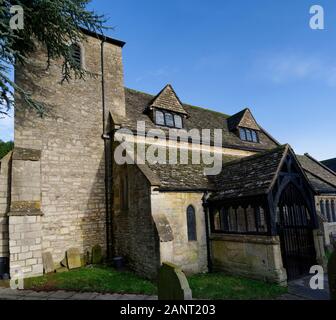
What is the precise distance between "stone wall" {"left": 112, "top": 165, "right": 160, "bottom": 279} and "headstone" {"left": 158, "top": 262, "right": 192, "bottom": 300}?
147 inches

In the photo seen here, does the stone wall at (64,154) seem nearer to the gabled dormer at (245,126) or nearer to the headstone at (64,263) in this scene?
the headstone at (64,263)

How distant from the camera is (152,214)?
10.1 metres

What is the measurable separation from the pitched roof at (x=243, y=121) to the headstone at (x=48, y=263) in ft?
53.4

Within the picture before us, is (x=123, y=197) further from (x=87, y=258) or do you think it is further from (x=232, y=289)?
(x=232, y=289)

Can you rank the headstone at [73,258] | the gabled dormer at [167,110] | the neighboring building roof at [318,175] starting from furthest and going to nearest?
the neighboring building roof at [318,175], the gabled dormer at [167,110], the headstone at [73,258]

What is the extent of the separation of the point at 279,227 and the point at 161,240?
192 inches

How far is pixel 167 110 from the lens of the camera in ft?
54.0

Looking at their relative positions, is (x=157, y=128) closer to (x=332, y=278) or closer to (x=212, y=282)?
(x=212, y=282)

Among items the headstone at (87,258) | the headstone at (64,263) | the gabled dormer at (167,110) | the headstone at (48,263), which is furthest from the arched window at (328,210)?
the headstone at (48,263)

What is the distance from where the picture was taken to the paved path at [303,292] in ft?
25.8

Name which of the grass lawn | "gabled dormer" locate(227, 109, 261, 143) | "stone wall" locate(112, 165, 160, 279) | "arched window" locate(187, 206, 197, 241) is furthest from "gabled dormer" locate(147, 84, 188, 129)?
the grass lawn

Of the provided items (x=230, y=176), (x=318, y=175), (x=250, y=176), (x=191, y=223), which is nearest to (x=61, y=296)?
(x=191, y=223)

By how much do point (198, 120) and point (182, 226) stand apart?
33.9 ft
